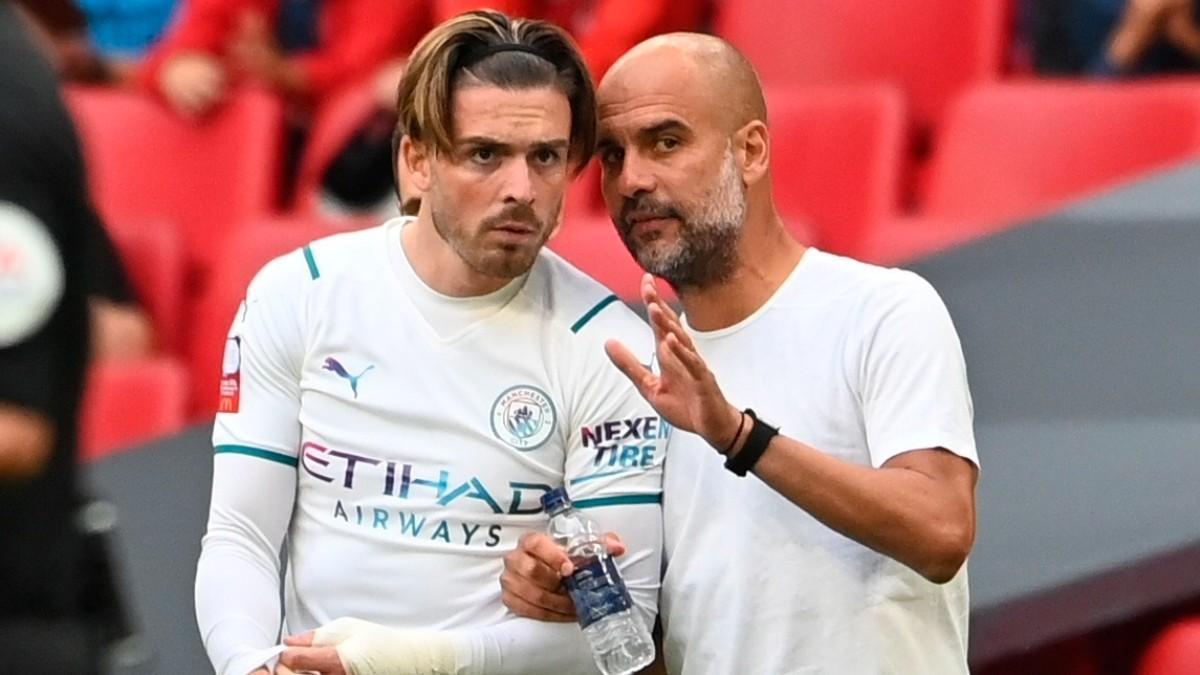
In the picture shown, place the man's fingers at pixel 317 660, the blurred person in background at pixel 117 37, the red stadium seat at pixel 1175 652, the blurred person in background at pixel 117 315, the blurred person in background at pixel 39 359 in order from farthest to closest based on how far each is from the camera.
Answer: the blurred person in background at pixel 117 37, the blurred person in background at pixel 117 315, the red stadium seat at pixel 1175 652, the man's fingers at pixel 317 660, the blurred person in background at pixel 39 359

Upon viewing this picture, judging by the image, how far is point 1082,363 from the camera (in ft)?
14.4

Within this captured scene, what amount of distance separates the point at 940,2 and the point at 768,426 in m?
3.03

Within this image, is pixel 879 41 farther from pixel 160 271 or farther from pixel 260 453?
pixel 260 453

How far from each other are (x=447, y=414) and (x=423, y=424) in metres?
0.04

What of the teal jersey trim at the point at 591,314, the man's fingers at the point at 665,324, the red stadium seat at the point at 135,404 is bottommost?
the red stadium seat at the point at 135,404

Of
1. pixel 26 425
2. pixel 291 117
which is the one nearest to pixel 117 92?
pixel 291 117

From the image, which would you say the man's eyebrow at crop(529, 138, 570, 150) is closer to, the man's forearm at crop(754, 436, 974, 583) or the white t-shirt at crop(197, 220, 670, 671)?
the white t-shirt at crop(197, 220, 670, 671)

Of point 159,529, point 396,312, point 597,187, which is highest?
point 396,312

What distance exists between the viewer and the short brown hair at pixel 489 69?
307cm

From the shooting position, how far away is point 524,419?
306 centimetres

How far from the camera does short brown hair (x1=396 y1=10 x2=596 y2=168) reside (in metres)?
3.07

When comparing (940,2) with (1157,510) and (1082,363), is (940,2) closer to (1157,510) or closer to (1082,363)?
(1082,363)

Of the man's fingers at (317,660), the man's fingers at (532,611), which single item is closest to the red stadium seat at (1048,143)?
the man's fingers at (532,611)

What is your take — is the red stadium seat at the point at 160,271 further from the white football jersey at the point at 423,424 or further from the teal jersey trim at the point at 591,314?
the teal jersey trim at the point at 591,314
